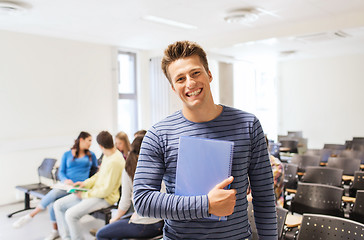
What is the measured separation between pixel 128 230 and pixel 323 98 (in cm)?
996

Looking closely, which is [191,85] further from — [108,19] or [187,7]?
[108,19]

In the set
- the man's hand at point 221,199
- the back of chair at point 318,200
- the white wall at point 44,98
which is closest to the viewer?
the man's hand at point 221,199

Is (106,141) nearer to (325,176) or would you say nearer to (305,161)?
(325,176)

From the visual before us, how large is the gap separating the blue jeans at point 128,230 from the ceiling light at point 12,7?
3.27 meters

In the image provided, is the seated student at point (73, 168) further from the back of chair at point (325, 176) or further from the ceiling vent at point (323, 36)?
the ceiling vent at point (323, 36)

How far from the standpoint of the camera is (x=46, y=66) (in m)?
6.57

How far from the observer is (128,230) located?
2.97 m

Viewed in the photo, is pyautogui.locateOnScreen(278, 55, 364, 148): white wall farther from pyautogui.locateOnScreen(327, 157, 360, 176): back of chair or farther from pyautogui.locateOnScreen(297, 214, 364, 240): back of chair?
pyautogui.locateOnScreen(297, 214, 364, 240): back of chair

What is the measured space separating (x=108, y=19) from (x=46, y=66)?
1.89 metres

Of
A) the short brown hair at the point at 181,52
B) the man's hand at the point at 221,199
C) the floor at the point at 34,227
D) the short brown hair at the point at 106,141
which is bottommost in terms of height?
the floor at the point at 34,227

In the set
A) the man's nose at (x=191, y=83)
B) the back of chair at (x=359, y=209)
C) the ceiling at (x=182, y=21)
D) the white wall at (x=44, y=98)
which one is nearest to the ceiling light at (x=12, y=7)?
the ceiling at (x=182, y=21)

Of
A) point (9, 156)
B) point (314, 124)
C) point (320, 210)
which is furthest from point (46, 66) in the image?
point (314, 124)

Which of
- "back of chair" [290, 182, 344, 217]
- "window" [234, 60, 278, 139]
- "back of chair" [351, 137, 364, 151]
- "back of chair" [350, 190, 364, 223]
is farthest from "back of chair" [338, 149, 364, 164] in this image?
"window" [234, 60, 278, 139]

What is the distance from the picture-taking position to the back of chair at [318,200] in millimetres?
3377
